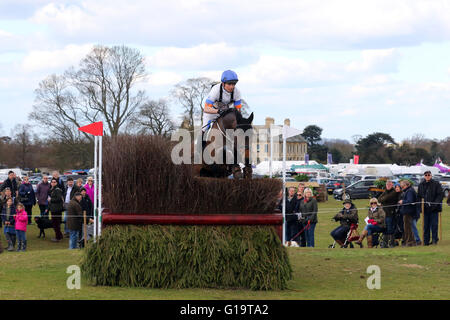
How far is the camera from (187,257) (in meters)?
9.04

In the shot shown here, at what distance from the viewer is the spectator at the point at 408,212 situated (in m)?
16.4

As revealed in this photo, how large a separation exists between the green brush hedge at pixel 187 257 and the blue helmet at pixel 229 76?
7.69 feet

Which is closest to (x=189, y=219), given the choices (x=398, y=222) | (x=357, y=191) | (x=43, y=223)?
(x=398, y=222)

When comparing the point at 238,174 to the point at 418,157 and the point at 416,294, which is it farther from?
the point at 418,157

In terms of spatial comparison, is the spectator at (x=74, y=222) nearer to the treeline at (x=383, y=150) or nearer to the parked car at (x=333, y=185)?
the parked car at (x=333, y=185)

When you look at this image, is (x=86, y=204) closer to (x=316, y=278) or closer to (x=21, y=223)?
(x=21, y=223)

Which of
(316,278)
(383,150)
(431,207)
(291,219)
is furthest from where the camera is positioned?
(383,150)

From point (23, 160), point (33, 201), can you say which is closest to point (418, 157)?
point (23, 160)

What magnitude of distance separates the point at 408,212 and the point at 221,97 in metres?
8.49

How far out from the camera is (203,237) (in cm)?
904

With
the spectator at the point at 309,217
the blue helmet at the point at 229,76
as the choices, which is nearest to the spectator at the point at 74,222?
the spectator at the point at 309,217

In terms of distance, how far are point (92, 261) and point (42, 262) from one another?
3.10 meters

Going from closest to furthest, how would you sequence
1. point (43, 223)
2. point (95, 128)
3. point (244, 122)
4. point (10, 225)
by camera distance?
1. point (244, 122)
2. point (95, 128)
3. point (10, 225)
4. point (43, 223)
